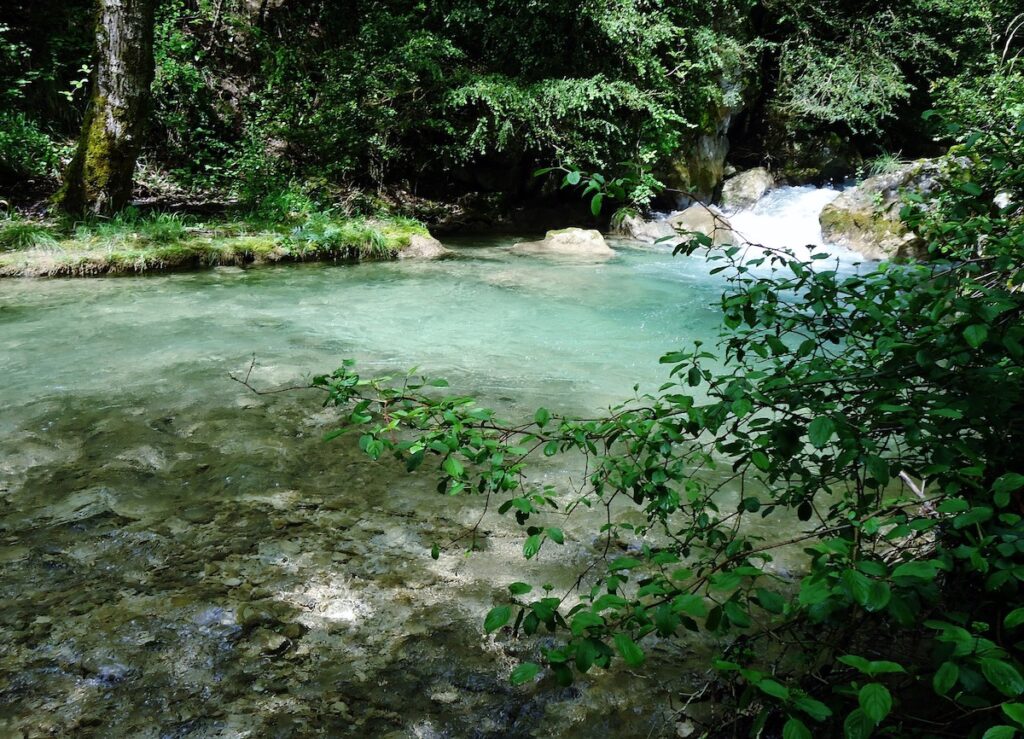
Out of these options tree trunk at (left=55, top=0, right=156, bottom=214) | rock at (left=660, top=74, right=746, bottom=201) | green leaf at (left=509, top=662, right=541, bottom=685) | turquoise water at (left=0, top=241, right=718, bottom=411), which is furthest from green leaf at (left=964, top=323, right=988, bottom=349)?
rock at (left=660, top=74, right=746, bottom=201)

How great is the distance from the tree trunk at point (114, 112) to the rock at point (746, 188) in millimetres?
11747

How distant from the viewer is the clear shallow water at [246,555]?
1983mm

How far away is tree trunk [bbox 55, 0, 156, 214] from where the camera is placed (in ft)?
26.0

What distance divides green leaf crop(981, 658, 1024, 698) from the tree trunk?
971 cm

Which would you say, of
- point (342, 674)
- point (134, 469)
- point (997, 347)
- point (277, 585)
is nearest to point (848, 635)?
point (997, 347)

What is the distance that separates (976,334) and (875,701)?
72 centimetres

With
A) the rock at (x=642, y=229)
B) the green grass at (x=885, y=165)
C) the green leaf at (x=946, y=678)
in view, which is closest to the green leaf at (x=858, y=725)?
the green leaf at (x=946, y=678)

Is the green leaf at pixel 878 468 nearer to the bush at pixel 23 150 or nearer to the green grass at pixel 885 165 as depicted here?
the bush at pixel 23 150

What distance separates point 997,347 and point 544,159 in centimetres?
1208

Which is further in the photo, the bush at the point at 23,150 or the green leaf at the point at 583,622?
the bush at the point at 23,150

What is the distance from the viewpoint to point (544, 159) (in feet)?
42.0

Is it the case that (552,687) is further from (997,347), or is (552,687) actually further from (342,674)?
(997,347)

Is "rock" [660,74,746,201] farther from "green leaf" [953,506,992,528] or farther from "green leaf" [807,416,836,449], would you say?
"green leaf" [953,506,992,528]

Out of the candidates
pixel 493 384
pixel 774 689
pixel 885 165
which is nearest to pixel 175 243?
pixel 493 384
